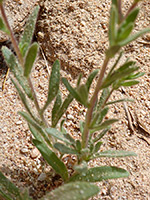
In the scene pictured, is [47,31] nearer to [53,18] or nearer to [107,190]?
[53,18]

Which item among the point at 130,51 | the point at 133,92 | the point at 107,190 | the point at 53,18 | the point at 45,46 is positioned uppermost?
the point at 53,18

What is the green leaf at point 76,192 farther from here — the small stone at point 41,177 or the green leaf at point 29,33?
the green leaf at point 29,33

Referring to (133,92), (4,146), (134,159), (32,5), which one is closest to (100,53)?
(133,92)

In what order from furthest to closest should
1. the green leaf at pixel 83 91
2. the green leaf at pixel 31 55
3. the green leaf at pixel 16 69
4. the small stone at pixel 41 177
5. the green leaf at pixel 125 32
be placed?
the small stone at pixel 41 177 → the green leaf at pixel 16 69 → the green leaf at pixel 31 55 → the green leaf at pixel 83 91 → the green leaf at pixel 125 32

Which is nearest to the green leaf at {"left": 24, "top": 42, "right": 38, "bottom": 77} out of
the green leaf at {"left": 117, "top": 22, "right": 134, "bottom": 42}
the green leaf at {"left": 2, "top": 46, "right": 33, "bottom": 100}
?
the green leaf at {"left": 2, "top": 46, "right": 33, "bottom": 100}

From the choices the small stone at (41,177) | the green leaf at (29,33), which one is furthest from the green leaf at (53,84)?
the small stone at (41,177)

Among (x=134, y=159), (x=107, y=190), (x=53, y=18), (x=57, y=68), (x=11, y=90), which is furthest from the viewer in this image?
(x=53, y=18)

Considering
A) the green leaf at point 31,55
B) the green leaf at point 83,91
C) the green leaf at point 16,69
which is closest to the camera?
the green leaf at point 83,91

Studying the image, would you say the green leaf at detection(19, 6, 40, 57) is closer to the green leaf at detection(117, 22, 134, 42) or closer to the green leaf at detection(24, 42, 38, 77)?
the green leaf at detection(24, 42, 38, 77)

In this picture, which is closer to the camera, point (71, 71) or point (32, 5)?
point (71, 71)
